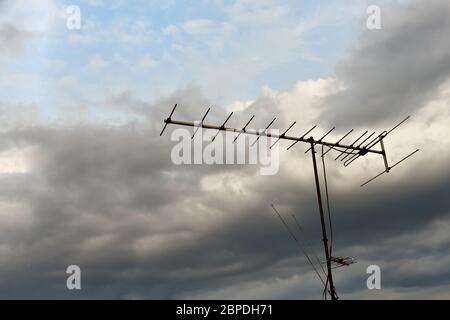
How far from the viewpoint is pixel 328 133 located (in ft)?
80.9
